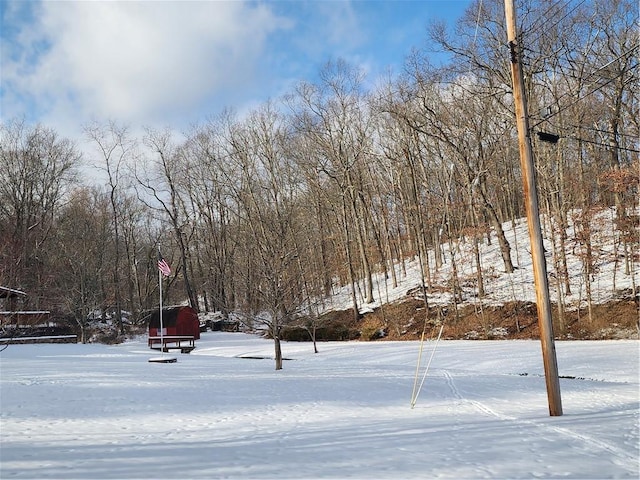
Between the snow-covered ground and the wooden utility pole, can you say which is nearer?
the wooden utility pole

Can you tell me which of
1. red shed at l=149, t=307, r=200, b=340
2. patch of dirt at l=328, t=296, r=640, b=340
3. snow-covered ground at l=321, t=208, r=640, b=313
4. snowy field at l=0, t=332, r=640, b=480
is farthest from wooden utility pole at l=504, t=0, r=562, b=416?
red shed at l=149, t=307, r=200, b=340

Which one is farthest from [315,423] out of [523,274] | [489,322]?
[523,274]

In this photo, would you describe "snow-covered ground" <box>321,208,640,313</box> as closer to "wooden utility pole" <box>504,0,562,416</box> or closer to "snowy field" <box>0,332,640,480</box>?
"snowy field" <box>0,332,640,480</box>

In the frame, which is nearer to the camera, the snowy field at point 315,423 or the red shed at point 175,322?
the snowy field at point 315,423

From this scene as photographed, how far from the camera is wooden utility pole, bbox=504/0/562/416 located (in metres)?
8.34

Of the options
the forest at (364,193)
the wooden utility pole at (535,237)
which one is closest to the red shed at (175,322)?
the forest at (364,193)

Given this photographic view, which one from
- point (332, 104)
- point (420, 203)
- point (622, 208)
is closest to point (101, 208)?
point (332, 104)

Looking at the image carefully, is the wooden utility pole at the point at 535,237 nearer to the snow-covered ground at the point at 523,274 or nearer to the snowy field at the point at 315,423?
the snowy field at the point at 315,423

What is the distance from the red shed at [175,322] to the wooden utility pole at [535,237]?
25280 millimetres

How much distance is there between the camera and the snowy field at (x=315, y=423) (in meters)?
5.55

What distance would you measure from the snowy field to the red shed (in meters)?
14.3

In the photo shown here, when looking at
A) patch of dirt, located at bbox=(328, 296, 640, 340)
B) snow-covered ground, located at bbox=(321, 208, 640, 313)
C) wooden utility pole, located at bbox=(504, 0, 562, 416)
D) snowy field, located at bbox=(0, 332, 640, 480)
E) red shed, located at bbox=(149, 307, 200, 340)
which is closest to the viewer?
snowy field, located at bbox=(0, 332, 640, 480)

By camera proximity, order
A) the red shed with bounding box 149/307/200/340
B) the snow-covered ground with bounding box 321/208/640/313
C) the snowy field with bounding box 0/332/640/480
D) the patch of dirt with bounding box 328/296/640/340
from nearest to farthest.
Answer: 1. the snowy field with bounding box 0/332/640/480
2. the patch of dirt with bounding box 328/296/640/340
3. the snow-covered ground with bounding box 321/208/640/313
4. the red shed with bounding box 149/307/200/340

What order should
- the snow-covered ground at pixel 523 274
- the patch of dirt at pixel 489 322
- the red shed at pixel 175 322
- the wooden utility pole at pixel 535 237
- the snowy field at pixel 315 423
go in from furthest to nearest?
the red shed at pixel 175 322
the snow-covered ground at pixel 523 274
the patch of dirt at pixel 489 322
the wooden utility pole at pixel 535 237
the snowy field at pixel 315 423
